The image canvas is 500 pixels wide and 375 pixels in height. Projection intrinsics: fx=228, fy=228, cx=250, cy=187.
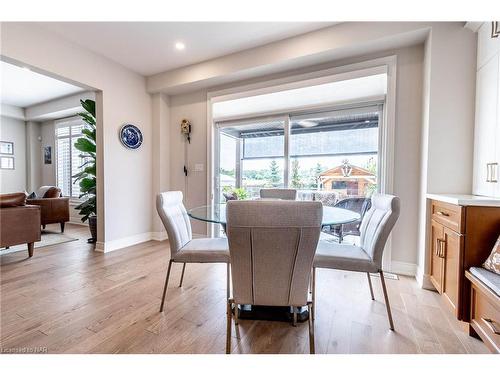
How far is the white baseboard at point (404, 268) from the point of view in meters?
2.38

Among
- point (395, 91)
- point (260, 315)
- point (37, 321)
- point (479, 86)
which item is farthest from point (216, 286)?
point (479, 86)

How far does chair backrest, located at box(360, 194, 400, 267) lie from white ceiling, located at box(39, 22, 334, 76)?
198 centimetres

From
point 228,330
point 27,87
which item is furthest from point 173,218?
point 27,87

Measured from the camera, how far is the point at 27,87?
14.3ft

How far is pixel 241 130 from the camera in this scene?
144 inches

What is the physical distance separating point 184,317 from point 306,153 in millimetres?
2473

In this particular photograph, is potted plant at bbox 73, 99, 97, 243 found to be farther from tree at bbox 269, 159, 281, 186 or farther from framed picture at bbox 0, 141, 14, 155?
framed picture at bbox 0, 141, 14, 155

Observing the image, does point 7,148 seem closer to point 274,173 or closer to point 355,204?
point 274,173

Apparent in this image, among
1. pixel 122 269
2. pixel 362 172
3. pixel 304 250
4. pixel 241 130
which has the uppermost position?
pixel 241 130

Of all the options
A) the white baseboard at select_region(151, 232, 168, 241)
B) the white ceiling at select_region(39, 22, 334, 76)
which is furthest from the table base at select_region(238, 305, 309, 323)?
the white ceiling at select_region(39, 22, 334, 76)

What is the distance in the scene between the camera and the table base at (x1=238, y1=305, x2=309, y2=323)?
160cm

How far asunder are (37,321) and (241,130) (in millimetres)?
3092
